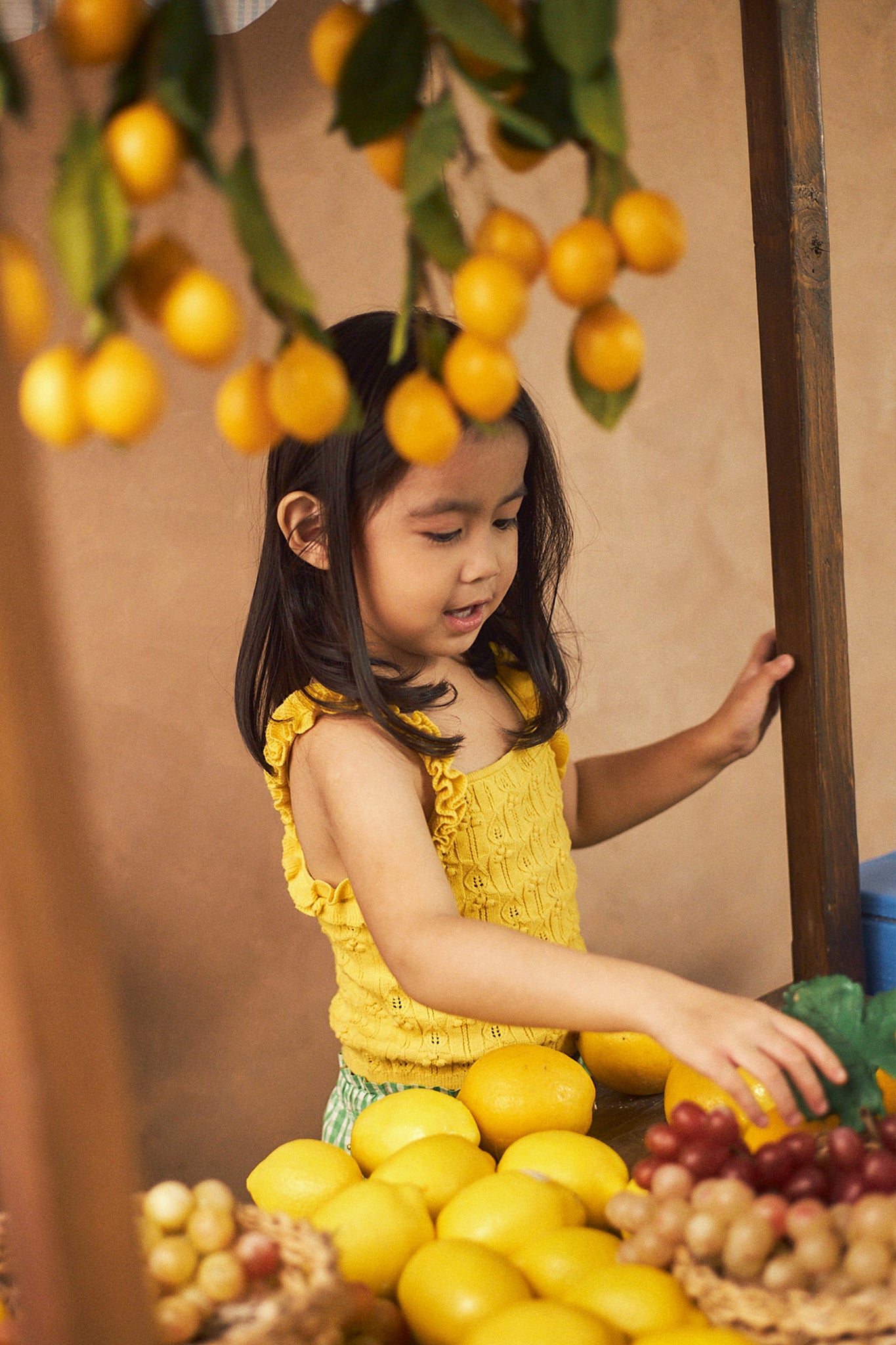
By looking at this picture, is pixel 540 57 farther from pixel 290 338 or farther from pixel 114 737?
pixel 114 737

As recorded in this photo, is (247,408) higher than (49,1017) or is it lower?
higher

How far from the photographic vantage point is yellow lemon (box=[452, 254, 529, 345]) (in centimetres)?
50

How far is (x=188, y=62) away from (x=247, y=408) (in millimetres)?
131

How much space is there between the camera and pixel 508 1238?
2.33 ft

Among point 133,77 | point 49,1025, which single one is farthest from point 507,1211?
point 133,77

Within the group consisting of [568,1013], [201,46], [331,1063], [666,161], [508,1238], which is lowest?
[331,1063]

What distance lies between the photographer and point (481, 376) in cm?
53

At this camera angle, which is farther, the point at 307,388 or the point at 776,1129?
the point at 776,1129

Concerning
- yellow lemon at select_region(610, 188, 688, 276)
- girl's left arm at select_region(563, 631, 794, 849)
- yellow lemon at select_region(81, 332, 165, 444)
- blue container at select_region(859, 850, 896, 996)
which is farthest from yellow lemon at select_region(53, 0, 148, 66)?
blue container at select_region(859, 850, 896, 996)

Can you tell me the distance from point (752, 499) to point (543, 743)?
1460mm

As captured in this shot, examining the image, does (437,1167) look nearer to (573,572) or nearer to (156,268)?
(156,268)

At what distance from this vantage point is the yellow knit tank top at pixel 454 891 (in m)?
1.17

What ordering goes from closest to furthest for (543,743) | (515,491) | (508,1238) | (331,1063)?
1. (508,1238)
2. (515,491)
3. (543,743)
4. (331,1063)

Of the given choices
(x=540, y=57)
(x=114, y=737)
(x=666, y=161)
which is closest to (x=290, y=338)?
(x=540, y=57)
